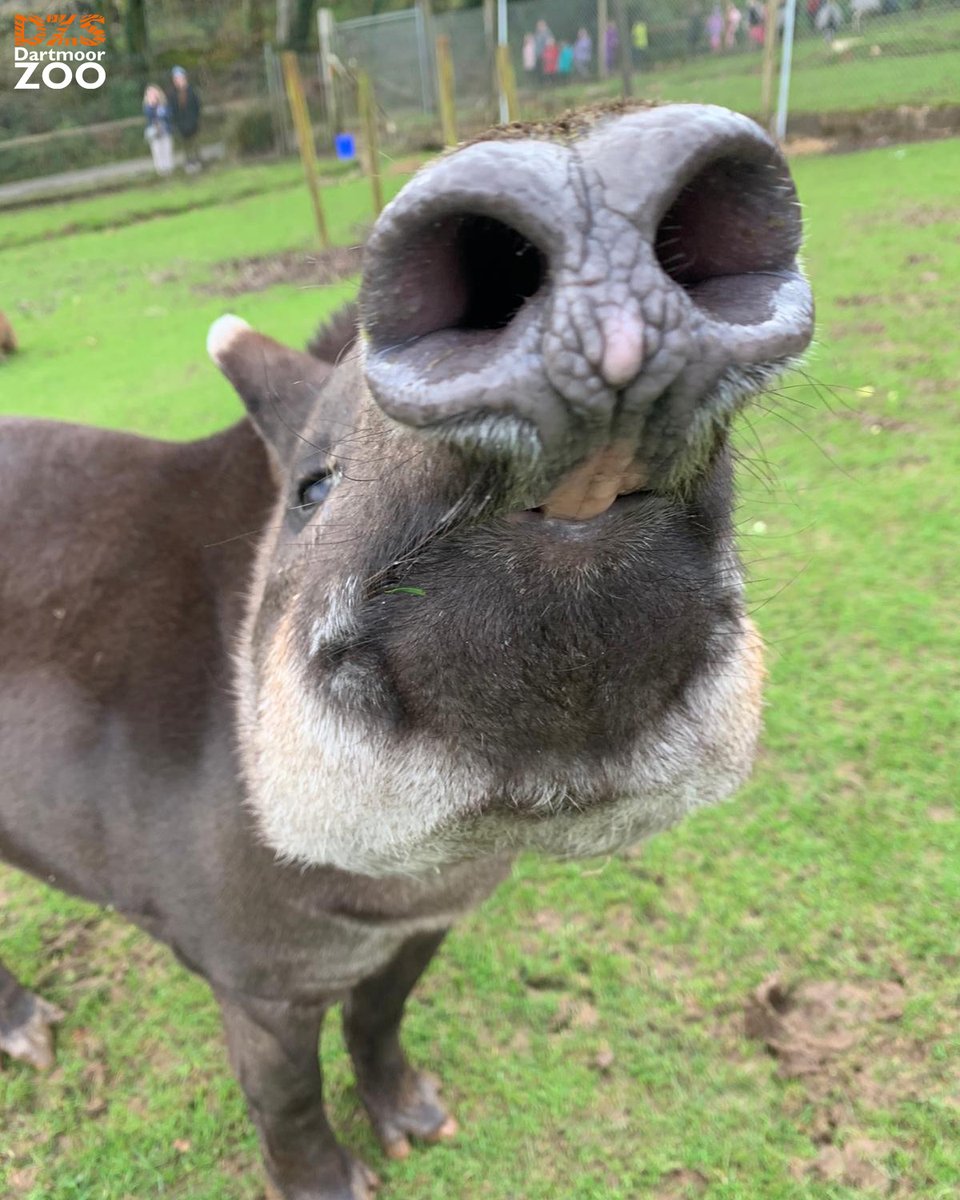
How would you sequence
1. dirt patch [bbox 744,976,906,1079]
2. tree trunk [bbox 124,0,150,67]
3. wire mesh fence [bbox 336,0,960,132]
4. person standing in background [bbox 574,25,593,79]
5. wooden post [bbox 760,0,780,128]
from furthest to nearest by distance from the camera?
1. tree trunk [bbox 124,0,150,67]
2. person standing in background [bbox 574,25,593,79]
3. wire mesh fence [bbox 336,0,960,132]
4. wooden post [bbox 760,0,780,128]
5. dirt patch [bbox 744,976,906,1079]

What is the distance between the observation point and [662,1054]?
2.68 metres

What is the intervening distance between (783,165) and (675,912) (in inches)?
103

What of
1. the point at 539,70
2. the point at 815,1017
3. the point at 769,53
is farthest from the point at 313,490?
the point at 539,70

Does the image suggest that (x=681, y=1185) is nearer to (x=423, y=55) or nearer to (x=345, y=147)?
(x=345, y=147)

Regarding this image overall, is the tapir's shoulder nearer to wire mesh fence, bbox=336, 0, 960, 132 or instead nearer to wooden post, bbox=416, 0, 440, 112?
wire mesh fence, bbox=336, 0, 960, 132

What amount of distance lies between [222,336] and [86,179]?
1960cm

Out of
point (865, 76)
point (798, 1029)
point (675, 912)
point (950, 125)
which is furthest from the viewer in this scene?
point (865, 76)

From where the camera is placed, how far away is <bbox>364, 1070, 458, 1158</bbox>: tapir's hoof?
8.39 ft

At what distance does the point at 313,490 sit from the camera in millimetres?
1813

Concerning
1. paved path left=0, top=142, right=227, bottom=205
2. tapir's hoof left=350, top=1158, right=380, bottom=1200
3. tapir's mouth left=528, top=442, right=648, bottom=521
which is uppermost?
tapir's mouth left=528, top=442, right=648, bottom=521

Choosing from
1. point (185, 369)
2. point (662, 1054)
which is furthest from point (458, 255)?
point (185, 369)

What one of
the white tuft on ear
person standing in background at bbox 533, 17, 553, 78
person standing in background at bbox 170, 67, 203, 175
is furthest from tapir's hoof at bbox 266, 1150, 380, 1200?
person standing in background at bbox 170, 67, 203, 175

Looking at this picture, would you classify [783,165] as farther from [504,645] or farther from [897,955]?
[897,955]

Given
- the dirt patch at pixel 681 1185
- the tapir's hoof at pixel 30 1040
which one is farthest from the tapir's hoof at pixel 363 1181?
the tapir's hoof at pixel 30 1040
